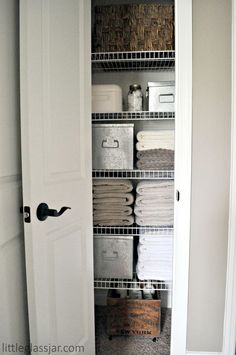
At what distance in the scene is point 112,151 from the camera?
4.50ft

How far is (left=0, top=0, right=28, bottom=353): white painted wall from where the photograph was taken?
0.88 metres

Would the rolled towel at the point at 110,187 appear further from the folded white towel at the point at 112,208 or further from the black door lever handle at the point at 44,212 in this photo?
the black door lever handle at the point at 44,212

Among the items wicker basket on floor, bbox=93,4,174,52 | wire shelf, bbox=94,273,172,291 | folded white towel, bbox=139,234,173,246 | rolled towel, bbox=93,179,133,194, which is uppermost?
wicker basket on floor, bbox=93,4,174,52

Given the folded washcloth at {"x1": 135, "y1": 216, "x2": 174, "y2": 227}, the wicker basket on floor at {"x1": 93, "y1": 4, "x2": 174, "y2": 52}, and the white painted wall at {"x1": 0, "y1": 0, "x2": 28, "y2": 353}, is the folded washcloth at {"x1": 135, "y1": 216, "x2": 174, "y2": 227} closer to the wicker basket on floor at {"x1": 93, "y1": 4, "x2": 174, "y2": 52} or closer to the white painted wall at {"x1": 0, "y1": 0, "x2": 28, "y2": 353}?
the white painted wall at {"x1": 0, "y1": 0, "x2": 28, "y2": 353}

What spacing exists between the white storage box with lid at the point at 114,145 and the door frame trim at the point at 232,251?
553 millimetres

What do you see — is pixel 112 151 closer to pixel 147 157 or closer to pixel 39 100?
pixel 147 157

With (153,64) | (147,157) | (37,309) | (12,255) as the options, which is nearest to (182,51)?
(153,64)

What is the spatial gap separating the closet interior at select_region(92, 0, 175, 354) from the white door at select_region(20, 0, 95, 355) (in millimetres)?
161

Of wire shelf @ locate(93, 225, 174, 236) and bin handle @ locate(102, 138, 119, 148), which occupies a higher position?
bin handle @ locate(102, 138, 119, 148)

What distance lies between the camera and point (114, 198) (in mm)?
1396

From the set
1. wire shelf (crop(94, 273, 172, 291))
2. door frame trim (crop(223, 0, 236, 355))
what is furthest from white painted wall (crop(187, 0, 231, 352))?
wire shelf (crop(94, 273, 172, 291))

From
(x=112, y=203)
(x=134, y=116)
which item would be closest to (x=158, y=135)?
(x=134, y=116)

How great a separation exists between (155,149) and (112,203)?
Answer: 1.40 feet

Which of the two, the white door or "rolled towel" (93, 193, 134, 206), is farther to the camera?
"rolled towel" (93, 193, 134, 206)
